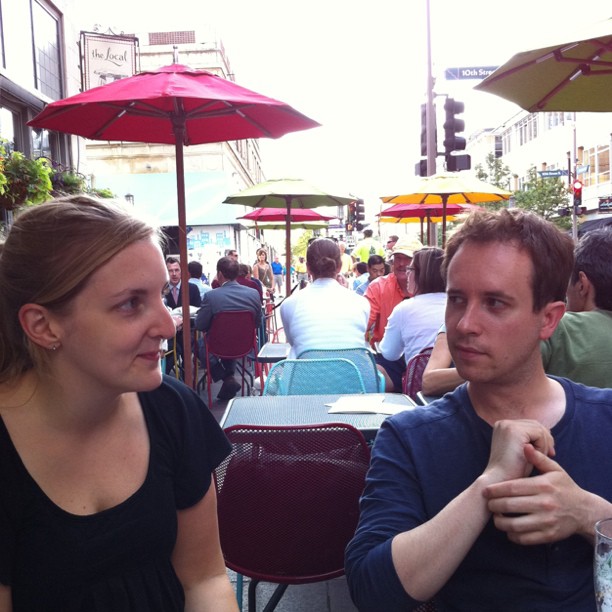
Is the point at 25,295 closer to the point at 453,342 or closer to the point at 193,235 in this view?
the point at 453,342

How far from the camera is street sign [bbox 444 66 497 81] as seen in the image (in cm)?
1371

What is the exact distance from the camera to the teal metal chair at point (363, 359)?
4.82 meters

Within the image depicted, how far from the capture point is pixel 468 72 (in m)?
14.0

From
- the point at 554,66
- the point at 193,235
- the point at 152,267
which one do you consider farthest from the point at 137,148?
the point at 152,267

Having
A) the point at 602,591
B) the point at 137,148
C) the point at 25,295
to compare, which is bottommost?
the point at 602,591

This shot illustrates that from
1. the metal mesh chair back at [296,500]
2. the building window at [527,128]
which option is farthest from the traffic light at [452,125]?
the building window at [527,128]

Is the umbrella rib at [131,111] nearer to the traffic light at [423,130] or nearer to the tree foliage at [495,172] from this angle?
the traffic light at [423,130]

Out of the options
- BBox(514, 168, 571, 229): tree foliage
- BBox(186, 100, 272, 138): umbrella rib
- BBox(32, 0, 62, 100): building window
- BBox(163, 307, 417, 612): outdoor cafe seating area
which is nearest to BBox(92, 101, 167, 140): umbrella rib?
BBox(186, 100, 272, 138): umbrella rib

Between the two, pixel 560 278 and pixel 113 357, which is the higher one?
pixel 560 278

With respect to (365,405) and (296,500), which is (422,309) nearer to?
(365,405)

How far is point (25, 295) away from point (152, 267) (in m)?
0.30

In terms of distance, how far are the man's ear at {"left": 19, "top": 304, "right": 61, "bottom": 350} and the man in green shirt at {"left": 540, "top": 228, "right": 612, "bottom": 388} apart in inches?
77.4

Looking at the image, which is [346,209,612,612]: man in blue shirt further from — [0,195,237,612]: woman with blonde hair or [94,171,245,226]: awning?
[94,171,245,226]: awning

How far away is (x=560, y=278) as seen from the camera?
1.85m
